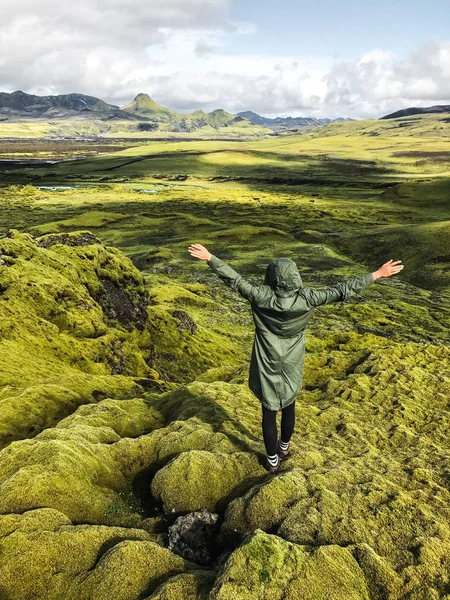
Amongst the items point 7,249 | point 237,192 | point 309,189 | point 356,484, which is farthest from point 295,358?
point 309,189

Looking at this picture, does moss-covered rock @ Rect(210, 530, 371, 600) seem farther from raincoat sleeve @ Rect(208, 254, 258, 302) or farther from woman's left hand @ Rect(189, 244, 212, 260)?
woman's left hand @ Rect(189, 244, 212, 260)

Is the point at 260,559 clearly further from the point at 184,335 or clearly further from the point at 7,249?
the point at 184,335

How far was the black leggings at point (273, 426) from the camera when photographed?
8578 mm

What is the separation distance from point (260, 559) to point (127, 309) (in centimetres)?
2195

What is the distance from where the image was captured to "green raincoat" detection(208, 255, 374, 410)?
804 cm

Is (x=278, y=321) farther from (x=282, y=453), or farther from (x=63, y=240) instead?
(x=63, y=240)

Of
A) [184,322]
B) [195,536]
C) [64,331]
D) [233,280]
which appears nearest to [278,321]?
[233,280]

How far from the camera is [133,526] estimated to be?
7.85 m

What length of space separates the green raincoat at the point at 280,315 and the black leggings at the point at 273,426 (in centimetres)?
25

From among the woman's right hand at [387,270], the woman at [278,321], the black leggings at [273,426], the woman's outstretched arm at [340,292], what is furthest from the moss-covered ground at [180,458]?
the woman's right hand at [387,270]

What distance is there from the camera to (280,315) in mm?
8188

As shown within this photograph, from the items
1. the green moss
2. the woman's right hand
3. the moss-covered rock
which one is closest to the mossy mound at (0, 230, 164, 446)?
the green moss

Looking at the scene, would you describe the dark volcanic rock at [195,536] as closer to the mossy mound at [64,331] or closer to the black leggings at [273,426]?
the black leggings at [273,426]

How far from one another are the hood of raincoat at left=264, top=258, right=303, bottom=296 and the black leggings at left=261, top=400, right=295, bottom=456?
2548mm
